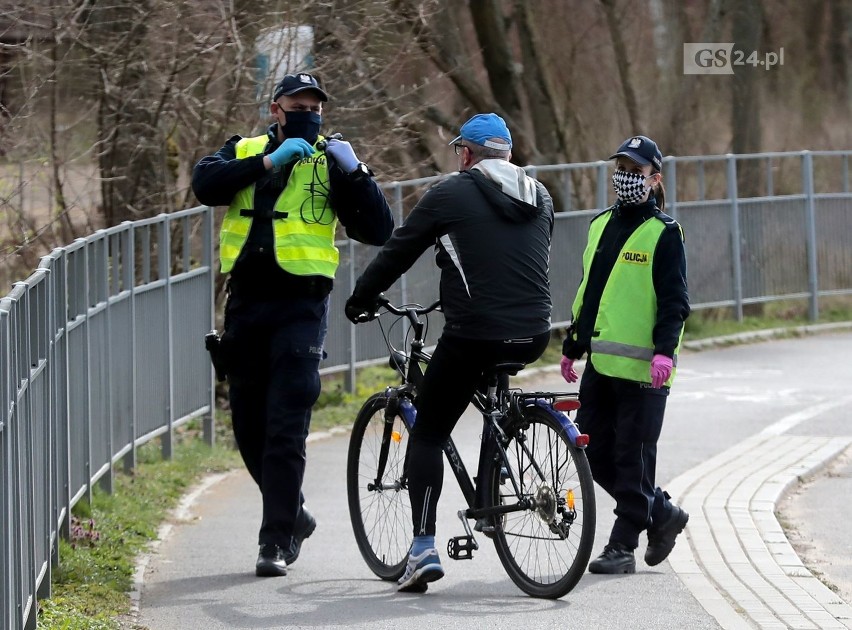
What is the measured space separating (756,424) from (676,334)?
4.97 meters

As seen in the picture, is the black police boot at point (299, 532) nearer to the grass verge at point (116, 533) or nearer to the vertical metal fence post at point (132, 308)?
the grass verge at point (116, 533)

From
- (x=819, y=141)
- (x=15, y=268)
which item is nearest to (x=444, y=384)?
(x=15, y=268)

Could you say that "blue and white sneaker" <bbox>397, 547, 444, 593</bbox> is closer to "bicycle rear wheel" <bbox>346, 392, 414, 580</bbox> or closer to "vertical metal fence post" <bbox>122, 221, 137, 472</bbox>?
"bicycle rear wheel" <bbox>346, 392, 414, 580</bbox>

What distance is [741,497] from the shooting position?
29.8ft

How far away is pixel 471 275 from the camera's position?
6.60 m

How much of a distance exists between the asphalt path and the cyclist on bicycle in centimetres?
41

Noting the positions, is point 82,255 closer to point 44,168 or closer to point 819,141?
point 44,168

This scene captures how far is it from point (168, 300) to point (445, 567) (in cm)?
316

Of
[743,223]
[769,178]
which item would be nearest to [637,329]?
[743,223]

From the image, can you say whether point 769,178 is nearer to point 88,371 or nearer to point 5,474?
point 88,371

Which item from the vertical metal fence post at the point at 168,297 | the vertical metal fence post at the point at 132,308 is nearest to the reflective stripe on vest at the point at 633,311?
the vertical metal fence post at the point at 132,308

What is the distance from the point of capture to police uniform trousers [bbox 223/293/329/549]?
24.0 feet

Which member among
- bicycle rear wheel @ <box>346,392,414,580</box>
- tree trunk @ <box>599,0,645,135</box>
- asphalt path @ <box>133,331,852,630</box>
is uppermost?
tree trunk @ <box>599,0,645,135</box>

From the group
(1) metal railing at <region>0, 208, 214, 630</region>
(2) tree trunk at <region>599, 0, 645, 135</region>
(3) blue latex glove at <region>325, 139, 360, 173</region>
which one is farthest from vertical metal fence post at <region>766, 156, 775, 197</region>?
(3) blue latex glove at <region>325, 139, 360, 173</region>
